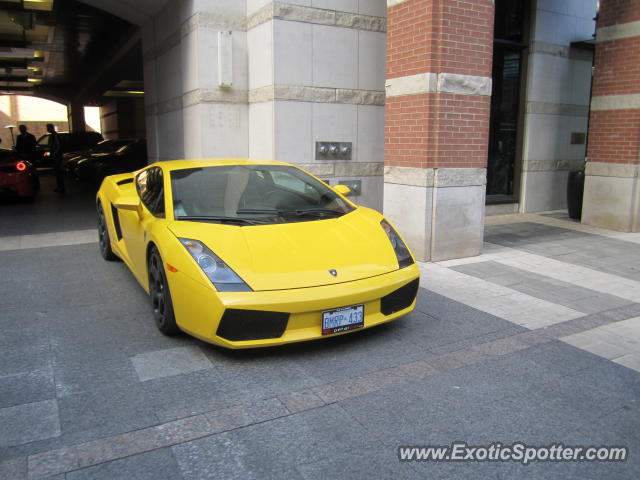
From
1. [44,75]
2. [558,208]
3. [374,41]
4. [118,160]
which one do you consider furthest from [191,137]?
[44,75]

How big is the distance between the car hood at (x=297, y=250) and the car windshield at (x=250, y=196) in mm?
192

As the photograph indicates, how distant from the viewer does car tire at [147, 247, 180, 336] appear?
4297mm

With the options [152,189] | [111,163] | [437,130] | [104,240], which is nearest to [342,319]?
[152,189]

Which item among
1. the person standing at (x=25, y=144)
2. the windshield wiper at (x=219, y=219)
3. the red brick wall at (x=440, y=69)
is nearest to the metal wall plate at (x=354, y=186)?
the red brick wall at (x=440, y=69)

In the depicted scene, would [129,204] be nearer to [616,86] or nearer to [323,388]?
[323,388]

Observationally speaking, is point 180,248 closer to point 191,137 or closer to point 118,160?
point 191,137


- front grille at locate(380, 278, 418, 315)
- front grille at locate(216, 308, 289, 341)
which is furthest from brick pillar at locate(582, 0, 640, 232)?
front grille at locate(216, 308, 289, 341)

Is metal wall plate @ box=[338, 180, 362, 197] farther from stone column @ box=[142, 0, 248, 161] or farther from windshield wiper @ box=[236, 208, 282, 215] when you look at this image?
windshield wiper @ box=[236, 208, 282, 215]

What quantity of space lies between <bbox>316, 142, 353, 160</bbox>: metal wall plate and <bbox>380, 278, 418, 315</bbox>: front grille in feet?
17.6

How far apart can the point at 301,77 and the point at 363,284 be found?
19.5ft

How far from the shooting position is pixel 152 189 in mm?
5312

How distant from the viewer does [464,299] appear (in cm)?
555

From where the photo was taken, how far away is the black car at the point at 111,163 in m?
18.3

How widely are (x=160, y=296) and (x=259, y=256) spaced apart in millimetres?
1043
